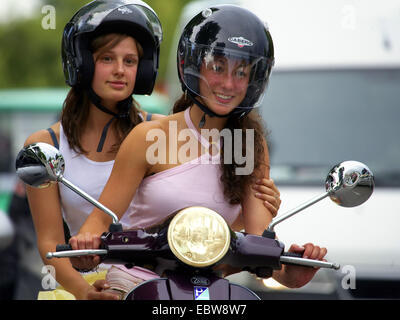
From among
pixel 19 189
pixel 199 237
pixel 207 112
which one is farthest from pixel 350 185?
pixel 19 189

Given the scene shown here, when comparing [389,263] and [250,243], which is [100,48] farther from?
[389,263]

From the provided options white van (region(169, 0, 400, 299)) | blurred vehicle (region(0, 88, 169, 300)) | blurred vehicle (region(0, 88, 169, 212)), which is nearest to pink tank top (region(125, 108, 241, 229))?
white van (region(169, 0, 400, 299))

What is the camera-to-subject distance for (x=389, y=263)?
16.0 ft

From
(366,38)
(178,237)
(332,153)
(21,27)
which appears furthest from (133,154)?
(21,27)

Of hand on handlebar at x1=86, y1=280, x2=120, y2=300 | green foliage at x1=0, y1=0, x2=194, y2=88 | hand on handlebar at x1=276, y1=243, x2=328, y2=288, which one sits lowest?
hand on handlebar at x1=86, y1=280, x2=120, y2=300

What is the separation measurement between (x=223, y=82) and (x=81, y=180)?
885 mm

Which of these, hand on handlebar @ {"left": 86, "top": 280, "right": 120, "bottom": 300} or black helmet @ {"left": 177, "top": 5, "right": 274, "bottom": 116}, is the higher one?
black helmet @ {"left": 177, "top": 5, "right": 274, "bottom": 116}

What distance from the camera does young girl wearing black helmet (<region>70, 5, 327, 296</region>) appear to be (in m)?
2.97

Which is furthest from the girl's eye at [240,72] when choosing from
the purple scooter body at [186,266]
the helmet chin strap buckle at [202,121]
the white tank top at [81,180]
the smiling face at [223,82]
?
the white tank top at [81,180]

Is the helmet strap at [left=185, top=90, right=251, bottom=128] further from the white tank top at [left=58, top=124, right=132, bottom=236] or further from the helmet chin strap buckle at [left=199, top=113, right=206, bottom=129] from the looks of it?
the white tank top at [left=58, top=124, right=132, bottom=236]

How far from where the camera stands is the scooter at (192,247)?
2504 millimetres

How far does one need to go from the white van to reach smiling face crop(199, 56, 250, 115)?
1.97 metres

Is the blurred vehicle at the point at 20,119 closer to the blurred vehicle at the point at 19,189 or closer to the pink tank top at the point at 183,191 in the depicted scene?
the blurred vehicle at the point at 19,189

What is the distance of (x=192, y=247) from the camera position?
250 cm
